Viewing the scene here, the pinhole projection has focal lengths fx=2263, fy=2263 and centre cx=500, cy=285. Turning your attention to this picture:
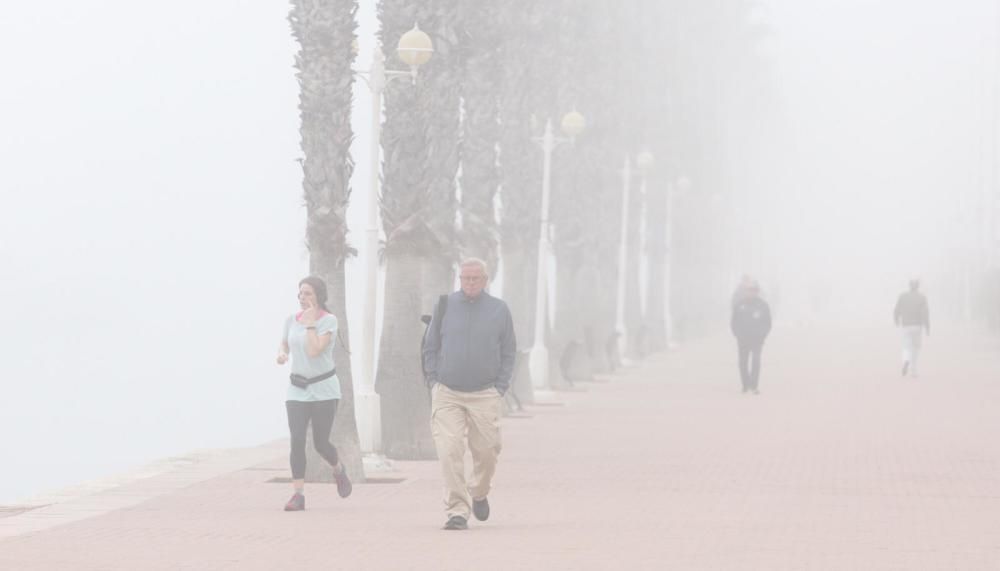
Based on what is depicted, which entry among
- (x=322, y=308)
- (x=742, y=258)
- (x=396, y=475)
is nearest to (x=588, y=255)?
(x=396, y=475)

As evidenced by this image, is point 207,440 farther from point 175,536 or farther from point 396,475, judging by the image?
point 175,536

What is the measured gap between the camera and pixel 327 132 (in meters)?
20.2

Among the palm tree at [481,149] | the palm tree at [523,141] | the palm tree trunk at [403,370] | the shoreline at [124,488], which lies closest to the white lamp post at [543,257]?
the palm tree at [523,141]

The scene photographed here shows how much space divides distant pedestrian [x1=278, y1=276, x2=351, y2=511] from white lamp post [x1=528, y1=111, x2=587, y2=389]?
1762 cm

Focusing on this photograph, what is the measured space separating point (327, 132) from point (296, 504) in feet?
15.1

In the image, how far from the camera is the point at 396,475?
20.5 metres

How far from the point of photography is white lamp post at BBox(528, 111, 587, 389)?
35781 millimetres

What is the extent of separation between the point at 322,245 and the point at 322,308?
2.76 metres

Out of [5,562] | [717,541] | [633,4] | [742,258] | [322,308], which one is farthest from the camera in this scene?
[742,258]

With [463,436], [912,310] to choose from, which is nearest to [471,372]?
[463,436]

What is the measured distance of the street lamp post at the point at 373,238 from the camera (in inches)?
847

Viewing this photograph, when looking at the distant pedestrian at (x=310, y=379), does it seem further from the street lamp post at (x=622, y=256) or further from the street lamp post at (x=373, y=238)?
the street lamp post at (x=622, y=256)

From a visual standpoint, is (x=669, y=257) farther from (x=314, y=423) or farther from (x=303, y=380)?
(x=303, y=380)

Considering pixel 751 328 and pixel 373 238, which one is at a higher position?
pixel 373 238
